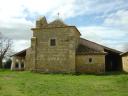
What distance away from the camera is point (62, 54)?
33219 mm

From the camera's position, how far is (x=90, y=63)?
33.0 m

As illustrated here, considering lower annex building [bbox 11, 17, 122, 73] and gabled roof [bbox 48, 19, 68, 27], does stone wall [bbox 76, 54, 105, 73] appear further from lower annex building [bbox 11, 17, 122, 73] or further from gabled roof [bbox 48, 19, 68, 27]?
gabled roof [bbox 48, 19, 68, 27]

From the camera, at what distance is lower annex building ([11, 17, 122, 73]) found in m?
32.8

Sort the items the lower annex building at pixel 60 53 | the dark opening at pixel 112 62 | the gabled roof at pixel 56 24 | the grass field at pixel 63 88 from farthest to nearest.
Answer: the dark opening at pixel 112 62 < the gabled roof at pixel 56 24 < the lower annex building at pixel 60 53 < the grass field at pixel 63 88

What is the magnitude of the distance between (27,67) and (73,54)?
720 centimetres

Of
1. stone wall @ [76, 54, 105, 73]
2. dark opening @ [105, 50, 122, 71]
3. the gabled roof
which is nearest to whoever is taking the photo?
stone wall @ [76, 54, 105, 73]

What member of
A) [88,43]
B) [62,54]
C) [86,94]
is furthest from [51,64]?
[86,94]

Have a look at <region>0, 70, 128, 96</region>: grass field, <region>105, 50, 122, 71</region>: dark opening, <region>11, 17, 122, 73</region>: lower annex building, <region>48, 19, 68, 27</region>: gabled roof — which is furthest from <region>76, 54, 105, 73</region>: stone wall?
<region>0, 70, 128, 96</region>: grass field

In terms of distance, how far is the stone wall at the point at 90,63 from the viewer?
107ft

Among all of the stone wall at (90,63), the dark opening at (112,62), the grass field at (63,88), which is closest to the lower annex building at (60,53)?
the stone wall at (90,63)

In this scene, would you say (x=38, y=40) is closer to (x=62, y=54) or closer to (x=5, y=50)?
(x=62, y=54)

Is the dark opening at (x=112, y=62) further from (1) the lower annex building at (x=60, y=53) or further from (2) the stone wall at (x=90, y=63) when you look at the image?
(2) the stone wall at (x=90, y=63)

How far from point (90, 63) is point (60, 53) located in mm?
4134

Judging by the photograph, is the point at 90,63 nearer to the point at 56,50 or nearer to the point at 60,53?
the point at 60,53
